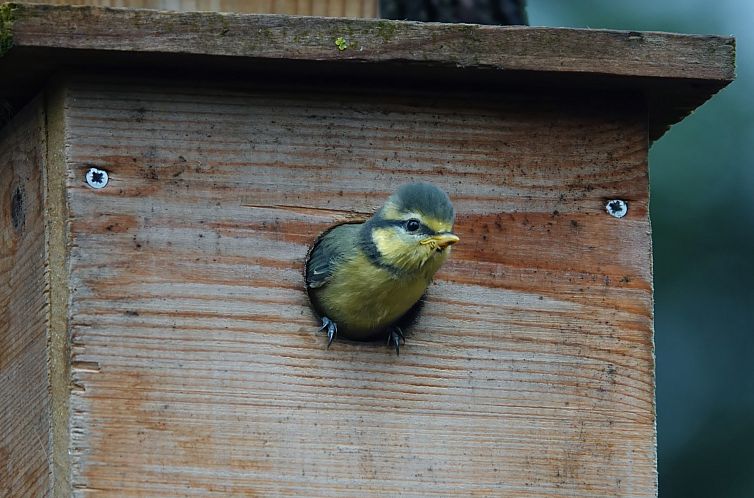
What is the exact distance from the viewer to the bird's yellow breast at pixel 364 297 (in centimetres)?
366

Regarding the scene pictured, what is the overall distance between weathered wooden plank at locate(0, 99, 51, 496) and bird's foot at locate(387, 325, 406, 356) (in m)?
0.88

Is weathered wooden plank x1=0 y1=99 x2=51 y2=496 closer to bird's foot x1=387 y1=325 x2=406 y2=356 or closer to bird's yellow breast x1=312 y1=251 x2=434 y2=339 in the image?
bird's yellow breast x1=312 y1=251 x2=434 y2=339

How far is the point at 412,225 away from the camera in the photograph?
355cm

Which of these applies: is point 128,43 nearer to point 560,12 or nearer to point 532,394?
point 532,394

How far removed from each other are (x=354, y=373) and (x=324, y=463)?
25cm

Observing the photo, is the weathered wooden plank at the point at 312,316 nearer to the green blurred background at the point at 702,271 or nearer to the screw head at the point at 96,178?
the screw head at the point at 96,178

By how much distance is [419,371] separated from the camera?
3689mm

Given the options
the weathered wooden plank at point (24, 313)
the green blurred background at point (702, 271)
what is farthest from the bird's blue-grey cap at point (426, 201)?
the green blurred background at point (702, 271)

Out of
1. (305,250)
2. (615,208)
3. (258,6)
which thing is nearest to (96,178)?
(305,250)

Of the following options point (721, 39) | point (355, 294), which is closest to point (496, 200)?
point (355, 294)

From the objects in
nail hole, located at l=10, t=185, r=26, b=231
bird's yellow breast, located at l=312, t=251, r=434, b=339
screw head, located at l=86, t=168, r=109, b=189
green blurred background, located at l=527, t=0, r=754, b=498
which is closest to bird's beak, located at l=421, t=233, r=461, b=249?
bird's yellow breast, located at l=312, t=251, r=434, b=339

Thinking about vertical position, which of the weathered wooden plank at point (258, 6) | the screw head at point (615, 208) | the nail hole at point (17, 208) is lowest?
the nail hole at point (17, 208)

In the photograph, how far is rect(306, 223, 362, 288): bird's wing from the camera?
12.0ft

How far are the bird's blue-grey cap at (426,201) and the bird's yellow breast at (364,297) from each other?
21 centimetres
